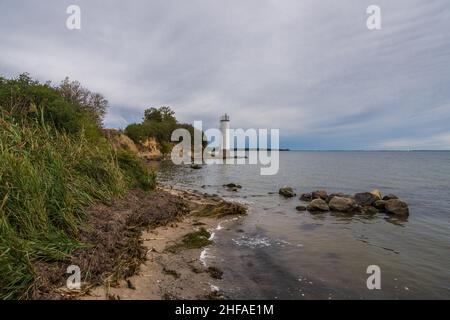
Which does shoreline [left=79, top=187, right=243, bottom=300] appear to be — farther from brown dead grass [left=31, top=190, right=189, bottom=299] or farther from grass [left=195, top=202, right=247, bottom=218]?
grass [left=195, top=202, right=247, bottom=218]

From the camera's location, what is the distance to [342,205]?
56.0 ft

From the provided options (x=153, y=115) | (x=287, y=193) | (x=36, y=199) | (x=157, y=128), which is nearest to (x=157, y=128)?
(x=157, y=128)

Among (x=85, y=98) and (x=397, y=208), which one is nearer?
(x=397, y=208)

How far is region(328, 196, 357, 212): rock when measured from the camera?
1698 cm

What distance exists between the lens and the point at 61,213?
6.71 metres

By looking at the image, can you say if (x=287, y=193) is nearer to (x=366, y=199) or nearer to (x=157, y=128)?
(x=366, y=199)

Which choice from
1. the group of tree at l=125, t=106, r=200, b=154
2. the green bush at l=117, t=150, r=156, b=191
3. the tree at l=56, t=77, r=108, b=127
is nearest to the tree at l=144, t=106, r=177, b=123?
the group of tree at l=125, t=106, r=200, b=154

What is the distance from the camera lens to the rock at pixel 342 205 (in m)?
17.0

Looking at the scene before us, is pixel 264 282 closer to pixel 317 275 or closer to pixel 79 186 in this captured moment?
pixel 317 275

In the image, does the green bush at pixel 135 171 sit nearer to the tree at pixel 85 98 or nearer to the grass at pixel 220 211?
the grass at pixel 220 211

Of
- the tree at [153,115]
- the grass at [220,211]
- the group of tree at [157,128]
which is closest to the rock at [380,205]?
the grass at [220,211]

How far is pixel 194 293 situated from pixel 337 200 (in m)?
13.6
